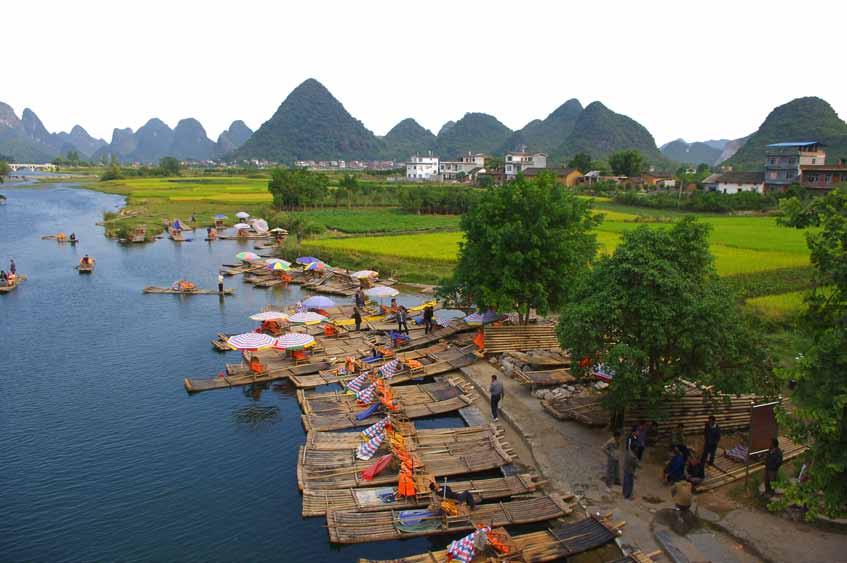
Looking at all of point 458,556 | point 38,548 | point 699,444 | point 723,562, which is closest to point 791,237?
point 699,444

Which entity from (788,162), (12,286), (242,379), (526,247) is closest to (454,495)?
(242,379)

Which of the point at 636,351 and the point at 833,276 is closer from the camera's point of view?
the point at 833,276

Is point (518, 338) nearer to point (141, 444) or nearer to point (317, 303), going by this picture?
point (317, 303)

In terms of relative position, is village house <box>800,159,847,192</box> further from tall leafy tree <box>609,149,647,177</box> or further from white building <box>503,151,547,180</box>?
white building <box>503,151,547,180</box>

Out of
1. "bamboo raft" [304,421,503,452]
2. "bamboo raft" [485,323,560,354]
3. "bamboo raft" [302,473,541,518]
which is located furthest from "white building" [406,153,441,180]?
"bamboo raft" [302,473,541,518]

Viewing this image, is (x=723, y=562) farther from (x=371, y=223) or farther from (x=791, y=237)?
(x=371, y=223)

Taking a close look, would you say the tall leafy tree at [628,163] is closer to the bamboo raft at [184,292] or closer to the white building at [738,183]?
the white building at [738,183]

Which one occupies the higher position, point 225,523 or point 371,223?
point 371,223
